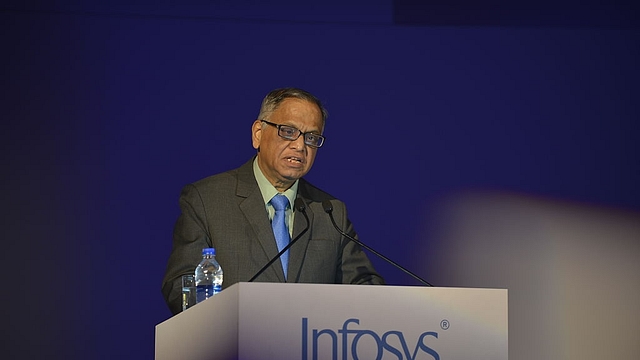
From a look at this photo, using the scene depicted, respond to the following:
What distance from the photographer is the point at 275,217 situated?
274 centimetres

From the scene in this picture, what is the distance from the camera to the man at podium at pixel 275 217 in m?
2.65

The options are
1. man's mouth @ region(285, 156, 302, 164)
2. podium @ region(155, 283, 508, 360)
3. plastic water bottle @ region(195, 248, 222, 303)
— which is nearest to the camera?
podium @ region(155, 283, 508, 360)

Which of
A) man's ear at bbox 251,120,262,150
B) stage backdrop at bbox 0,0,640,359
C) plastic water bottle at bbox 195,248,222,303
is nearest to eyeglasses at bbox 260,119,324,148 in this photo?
man's ear at bbox 251,120,262,150

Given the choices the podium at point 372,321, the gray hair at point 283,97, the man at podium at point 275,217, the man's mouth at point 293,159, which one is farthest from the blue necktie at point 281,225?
the podium at point 372,321

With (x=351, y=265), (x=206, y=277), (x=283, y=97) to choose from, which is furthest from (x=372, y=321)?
(x=283, y=97)

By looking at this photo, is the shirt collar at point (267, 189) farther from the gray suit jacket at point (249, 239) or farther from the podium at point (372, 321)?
the podium at point (372, 321)

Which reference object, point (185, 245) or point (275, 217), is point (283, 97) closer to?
point (275, 217)

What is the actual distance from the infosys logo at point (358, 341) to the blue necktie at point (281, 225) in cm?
109

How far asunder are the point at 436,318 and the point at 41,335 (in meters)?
2.50

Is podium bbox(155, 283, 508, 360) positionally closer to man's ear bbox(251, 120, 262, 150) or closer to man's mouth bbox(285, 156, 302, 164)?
man's mouth bbox(285, 156, 302, 164)

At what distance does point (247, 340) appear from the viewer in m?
1.56

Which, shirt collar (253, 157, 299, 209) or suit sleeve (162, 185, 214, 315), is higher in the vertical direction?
shirt collar (253, 157, 299, 209)

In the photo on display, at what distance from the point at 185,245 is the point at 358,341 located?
1.08m

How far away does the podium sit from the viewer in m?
1.58
